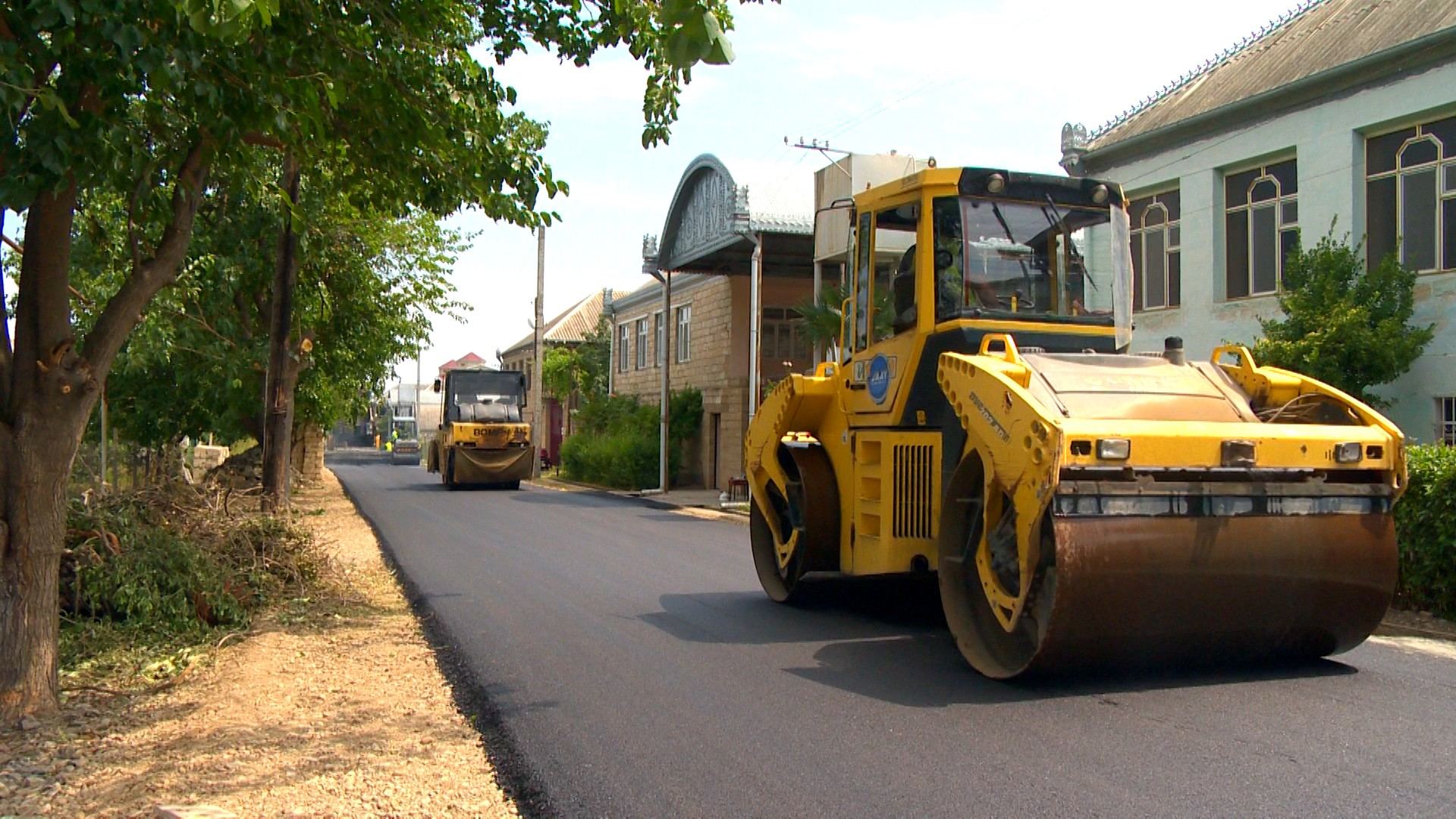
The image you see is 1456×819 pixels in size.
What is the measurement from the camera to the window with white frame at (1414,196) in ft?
49.2

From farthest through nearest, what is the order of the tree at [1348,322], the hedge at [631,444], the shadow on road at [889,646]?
1. the hedge at [631,444]
2. the tree at [1348,322]
3. the shadow on road at [889,646]

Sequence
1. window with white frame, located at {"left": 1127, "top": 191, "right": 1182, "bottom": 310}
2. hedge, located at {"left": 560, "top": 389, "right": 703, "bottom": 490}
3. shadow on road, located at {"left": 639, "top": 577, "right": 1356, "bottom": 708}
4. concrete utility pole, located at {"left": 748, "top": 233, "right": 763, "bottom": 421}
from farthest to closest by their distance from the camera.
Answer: hedge, located at {"left": 560, "top": 389, "right": 703, "bottom": 490}, concrete utility pole, located at {"left": 748, "top": 233, "right": 763, "bottom": 421}, window with white frame, located at {"left": 1127, "top": 191, "right": 1182, "bottom": 310}, shadow on road, located at {"left": 639, "top": 577, "right": 1356, "bottom": 708}

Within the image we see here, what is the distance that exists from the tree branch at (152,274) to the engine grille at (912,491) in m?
4.75

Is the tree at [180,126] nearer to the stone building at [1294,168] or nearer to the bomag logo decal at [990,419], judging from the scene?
the bomag logo decal at [990,419]

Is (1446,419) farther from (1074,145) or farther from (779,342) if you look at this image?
(779,342)

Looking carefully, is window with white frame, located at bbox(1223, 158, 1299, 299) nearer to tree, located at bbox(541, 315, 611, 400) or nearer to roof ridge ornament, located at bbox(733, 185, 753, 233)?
roof ridge ornament, located at bbox(733, 185, 753, 233)

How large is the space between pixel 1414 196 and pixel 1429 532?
8.01 metres

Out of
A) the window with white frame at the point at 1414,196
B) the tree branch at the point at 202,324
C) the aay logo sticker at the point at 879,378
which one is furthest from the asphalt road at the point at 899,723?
the window with white frame at the point at 1414,196

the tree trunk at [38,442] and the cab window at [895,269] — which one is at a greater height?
the cab window at [895,269]

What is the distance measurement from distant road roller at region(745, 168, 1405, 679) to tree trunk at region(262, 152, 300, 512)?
29.2 ft

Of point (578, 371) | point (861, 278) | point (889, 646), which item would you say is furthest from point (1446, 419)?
point (578, 371)

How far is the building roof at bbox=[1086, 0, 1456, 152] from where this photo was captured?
616 inches

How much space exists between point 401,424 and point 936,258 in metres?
69.8

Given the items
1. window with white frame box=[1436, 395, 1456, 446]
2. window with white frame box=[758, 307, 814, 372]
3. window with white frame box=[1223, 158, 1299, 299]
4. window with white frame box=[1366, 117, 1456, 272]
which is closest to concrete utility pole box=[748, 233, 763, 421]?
window with white frame box=[758, 307, 814, 372]
